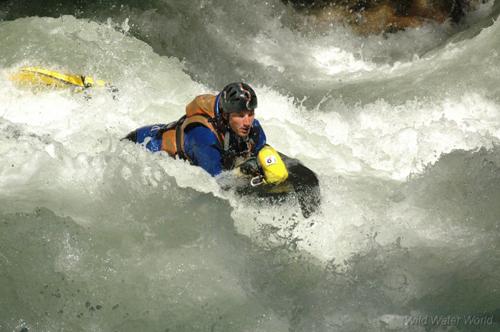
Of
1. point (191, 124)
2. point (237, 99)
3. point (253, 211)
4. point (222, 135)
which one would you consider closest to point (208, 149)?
point (222, 135)

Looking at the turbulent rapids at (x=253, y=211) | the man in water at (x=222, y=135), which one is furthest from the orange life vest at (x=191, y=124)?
the turbulent rapids at (x=253, y=211)

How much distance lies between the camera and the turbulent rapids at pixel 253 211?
429cm

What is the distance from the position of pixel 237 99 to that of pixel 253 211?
85 cm

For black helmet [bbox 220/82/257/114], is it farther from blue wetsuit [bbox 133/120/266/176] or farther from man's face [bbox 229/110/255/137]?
blue wetsuit [bbox 133/120/266/176]

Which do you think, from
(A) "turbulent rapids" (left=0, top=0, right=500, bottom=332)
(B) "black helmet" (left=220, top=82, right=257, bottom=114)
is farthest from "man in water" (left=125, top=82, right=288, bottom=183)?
(A) "turbulent rapids" (left=0, top=0, right=500, bottom=332)

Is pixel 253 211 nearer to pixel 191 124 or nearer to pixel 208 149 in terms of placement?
pixel 208 149

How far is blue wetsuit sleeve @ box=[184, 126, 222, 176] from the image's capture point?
16.0 ft

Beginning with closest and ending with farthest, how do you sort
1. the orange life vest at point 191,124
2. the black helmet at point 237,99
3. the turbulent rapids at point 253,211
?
the turbulent rapids at point 253,211 → the black helmet at point 237,99 → the orange life vest at point 191,124

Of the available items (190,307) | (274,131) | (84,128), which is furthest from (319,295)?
(84,128)

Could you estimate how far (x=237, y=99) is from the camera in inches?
190

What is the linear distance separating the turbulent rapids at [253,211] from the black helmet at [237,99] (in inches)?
21.1

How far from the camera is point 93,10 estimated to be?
8812mm

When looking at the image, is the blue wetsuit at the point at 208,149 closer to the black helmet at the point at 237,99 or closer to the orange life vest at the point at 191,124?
the orange life vest at the point at 191,124

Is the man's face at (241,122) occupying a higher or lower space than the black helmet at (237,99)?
lower
